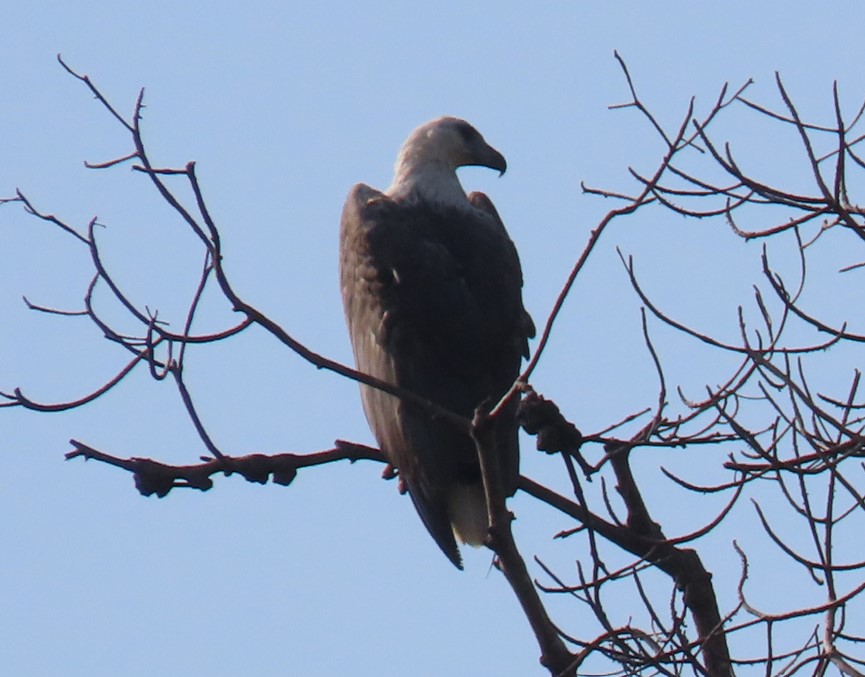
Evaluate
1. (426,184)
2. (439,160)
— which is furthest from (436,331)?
(439,160)

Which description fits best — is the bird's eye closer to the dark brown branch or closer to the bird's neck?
the bird's neck

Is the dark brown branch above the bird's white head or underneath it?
underneath

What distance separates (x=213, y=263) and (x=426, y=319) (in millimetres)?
2278

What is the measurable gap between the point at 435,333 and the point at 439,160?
3.87 ft

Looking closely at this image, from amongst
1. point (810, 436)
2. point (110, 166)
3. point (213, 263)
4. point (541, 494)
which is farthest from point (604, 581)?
point (110, 166)

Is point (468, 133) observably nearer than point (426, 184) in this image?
No

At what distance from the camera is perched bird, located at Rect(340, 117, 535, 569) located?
5.55 m

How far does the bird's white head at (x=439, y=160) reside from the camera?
Result: 6398 mm

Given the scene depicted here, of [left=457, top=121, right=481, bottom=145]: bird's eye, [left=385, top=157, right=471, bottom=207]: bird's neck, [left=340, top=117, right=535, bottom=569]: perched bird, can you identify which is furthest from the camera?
[left=457, top=121, right=481, bottom=145]: bird's eye

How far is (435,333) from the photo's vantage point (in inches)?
225

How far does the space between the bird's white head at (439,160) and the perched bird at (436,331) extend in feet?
0.35

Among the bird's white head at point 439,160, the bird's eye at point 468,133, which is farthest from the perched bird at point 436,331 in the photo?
the bird's eye at point 468,133

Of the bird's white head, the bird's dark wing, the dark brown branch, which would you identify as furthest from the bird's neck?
the dark brown branch

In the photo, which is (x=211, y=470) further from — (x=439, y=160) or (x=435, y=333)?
(x=439, y=160)
